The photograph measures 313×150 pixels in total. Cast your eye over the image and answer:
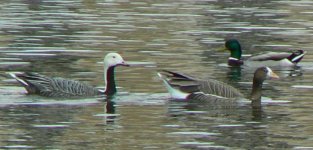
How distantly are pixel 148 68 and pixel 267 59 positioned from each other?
336 cm

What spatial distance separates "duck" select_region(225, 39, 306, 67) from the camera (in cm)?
2738

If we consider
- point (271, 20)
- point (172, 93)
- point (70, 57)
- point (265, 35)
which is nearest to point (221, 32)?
point (265, 35)

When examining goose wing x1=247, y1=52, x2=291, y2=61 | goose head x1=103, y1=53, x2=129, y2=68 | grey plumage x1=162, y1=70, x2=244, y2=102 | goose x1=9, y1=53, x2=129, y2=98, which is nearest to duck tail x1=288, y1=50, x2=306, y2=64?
goose wing x1=247, y1=52, x2=291, y2=61

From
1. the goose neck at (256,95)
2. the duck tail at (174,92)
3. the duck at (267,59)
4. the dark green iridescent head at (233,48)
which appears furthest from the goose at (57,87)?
the dark green iridescent head at (233,48)

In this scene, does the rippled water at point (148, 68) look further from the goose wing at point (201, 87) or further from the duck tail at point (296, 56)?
the goose wing at point (201, 87)

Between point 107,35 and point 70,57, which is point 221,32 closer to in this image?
point 107,35

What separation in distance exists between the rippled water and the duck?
0.30 metres

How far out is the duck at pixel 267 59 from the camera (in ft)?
89.8

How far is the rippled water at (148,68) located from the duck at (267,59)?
30 centimetres

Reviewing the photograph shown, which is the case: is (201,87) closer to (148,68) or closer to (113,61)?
(113,61)

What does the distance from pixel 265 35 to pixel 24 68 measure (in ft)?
30.8

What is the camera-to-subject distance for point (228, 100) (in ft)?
69.6

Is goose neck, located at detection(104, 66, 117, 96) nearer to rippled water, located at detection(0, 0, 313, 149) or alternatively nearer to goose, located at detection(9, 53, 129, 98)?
goose, located at detection(9, 53, 129, 98)

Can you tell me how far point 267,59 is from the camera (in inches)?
1092
